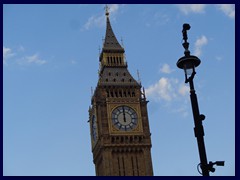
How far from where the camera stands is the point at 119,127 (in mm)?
75938

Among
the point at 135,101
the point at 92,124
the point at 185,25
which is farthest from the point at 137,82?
the point at 185,25

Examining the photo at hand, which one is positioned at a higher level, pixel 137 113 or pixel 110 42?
pixel 110 42

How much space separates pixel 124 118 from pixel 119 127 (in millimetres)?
1428

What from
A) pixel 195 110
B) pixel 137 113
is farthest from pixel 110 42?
pixel 195 110

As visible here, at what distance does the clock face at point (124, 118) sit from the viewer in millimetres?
76000

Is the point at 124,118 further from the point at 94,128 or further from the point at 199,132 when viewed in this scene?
the point at 199,132

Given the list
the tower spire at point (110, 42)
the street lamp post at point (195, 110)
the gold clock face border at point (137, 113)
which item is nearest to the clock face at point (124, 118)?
the gold clock face border at point (137, 113)

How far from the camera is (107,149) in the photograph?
245 feet

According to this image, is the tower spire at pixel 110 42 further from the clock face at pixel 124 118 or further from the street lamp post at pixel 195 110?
the street lamp post at pixel 195 110

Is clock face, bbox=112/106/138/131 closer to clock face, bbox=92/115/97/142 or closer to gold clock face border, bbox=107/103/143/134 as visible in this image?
gold clock face border, bbox=107/103/143/134

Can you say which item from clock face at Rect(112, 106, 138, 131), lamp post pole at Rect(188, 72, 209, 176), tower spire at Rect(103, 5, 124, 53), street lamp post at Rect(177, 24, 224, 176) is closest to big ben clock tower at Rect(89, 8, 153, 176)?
clock face at Rect(112, 106, 138, 131)

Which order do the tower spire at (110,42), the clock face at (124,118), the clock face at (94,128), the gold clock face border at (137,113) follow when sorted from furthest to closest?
the tower spire at (110,42) → the clock face at (94,128) → the clock face at (124,118) → the gold clock face border at (137,113)

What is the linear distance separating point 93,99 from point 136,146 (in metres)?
9.51
